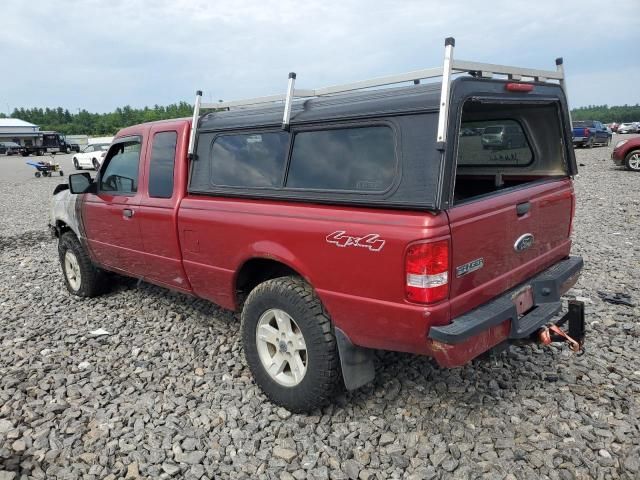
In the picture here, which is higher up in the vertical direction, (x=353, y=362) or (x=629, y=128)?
(x=629, y=128)

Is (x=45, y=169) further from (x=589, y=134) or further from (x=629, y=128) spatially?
(x=629, y=128)

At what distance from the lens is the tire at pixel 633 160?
1484cm

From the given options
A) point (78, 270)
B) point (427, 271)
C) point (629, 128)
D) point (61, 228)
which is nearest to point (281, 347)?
point (427, 271)

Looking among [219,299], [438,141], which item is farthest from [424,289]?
[219,299]

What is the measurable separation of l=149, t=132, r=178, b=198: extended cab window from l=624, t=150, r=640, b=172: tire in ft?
50.1

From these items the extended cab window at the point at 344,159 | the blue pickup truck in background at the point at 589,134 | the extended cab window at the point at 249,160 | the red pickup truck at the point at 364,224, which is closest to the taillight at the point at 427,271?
the red pickup truck at the point at 364,224

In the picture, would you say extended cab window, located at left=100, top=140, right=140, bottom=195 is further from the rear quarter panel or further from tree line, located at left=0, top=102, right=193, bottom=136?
tree line, located at left=0, top=102, right=193, bottom=136

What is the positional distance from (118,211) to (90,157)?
2602cm

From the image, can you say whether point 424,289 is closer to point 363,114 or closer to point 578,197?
point 363,114

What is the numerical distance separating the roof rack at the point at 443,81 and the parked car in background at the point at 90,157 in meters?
25.8

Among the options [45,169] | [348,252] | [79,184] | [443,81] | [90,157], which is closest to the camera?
[443,81]

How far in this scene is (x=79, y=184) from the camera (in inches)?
188

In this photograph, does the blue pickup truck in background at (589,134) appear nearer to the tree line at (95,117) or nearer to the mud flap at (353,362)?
the mud flap at (353,362)

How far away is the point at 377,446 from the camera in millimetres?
2836
